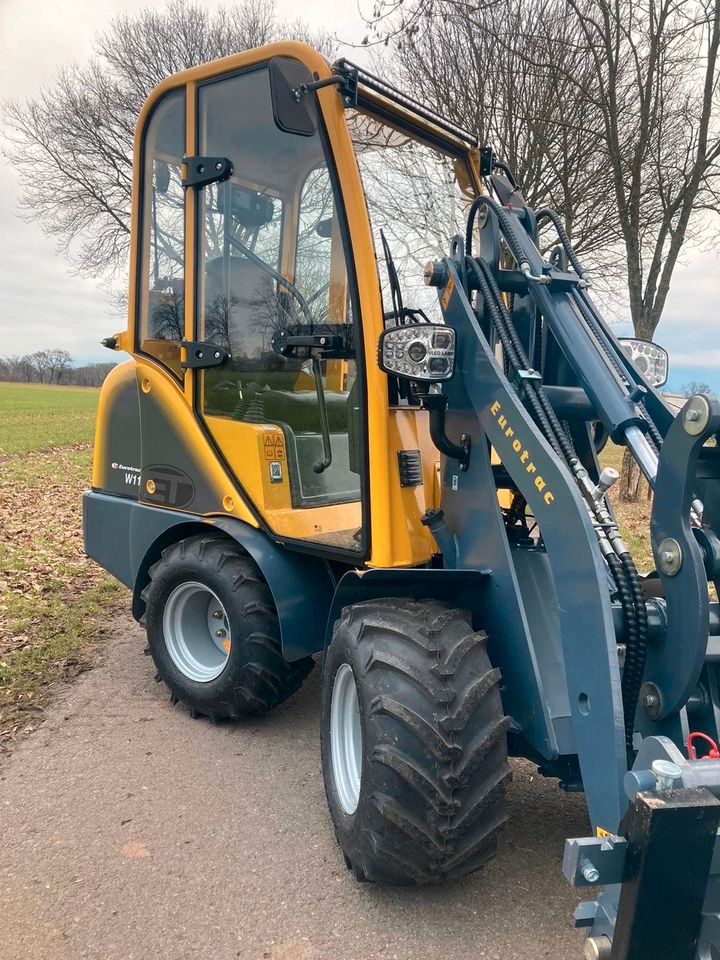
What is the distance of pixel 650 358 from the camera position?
3.20 m

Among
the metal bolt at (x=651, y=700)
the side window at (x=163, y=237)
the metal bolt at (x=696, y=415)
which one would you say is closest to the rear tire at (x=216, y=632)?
the side window at (x=163, y=237)

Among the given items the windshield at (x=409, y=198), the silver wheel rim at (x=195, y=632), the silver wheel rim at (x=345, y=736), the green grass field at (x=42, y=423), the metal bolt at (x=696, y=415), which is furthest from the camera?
the green grass field at (x=42, y=423)

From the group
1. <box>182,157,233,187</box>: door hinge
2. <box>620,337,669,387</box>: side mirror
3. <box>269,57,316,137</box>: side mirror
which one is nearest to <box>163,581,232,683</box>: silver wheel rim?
<box>182,157,233,187</box>: door hinge

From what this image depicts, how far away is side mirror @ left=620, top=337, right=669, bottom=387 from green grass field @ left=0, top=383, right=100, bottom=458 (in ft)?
27.0

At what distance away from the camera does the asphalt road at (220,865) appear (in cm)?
235

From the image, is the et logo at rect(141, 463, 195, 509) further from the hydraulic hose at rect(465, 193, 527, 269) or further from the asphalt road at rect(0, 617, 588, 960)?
the hydraulic hose at rect(465, 193, 527, 269)

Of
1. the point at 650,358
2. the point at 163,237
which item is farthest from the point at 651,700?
the point at 163,237

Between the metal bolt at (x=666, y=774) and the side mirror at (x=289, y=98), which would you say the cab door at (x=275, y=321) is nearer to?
the side mirror at (x=289, y=98)

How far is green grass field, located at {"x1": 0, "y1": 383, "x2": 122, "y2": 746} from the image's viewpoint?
4.30 m

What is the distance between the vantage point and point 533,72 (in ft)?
28.5

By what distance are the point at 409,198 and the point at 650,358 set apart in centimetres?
129

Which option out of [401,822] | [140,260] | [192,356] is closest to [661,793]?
[401,822]

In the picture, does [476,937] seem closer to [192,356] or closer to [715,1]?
[192,356]

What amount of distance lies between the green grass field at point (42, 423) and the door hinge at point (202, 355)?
22.3 feet
